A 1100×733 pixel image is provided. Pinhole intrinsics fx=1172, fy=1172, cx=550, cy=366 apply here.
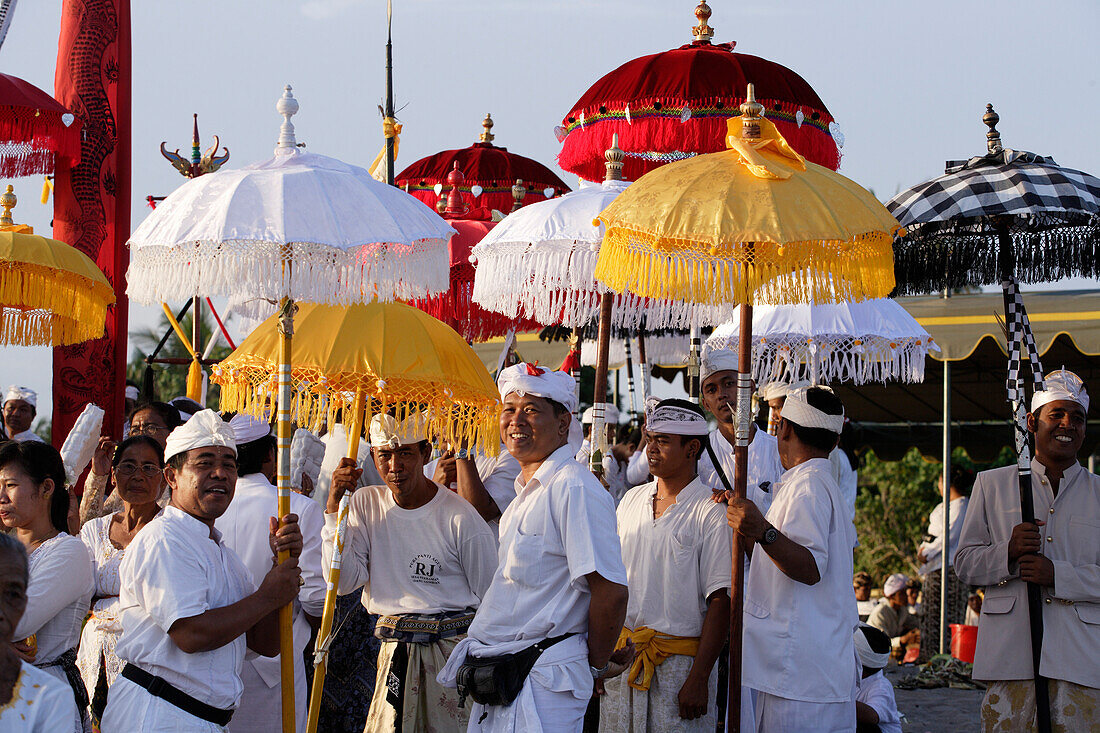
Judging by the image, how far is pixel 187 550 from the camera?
12.3 feet

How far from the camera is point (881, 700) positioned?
236 inches

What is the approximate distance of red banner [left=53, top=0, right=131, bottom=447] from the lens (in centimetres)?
764

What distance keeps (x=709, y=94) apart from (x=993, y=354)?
576 cm

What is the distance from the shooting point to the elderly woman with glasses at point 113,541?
4.73 m

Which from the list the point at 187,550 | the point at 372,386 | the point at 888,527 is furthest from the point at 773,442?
the point at 888,527

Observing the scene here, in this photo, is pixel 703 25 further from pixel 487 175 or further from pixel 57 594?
pixel 57 594

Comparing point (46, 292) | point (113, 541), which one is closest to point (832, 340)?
point (113, 541)

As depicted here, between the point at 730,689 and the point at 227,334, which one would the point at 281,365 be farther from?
the point at 227,334

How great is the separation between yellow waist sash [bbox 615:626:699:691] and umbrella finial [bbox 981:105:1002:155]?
286cm

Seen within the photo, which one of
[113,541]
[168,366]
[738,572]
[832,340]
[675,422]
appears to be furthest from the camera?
[168,366]

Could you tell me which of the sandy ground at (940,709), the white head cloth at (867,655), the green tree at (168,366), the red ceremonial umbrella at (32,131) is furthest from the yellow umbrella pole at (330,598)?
the green tree at (168,366)

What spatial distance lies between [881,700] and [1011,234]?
244 centimetres

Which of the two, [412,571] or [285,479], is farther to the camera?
[412,571]

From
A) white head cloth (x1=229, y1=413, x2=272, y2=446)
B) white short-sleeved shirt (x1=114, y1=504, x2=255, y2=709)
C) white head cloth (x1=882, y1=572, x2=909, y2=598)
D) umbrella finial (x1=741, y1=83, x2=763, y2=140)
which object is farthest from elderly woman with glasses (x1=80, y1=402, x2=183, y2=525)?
white head cloth (x1=882, y1=572, x2=909, y2=598)
